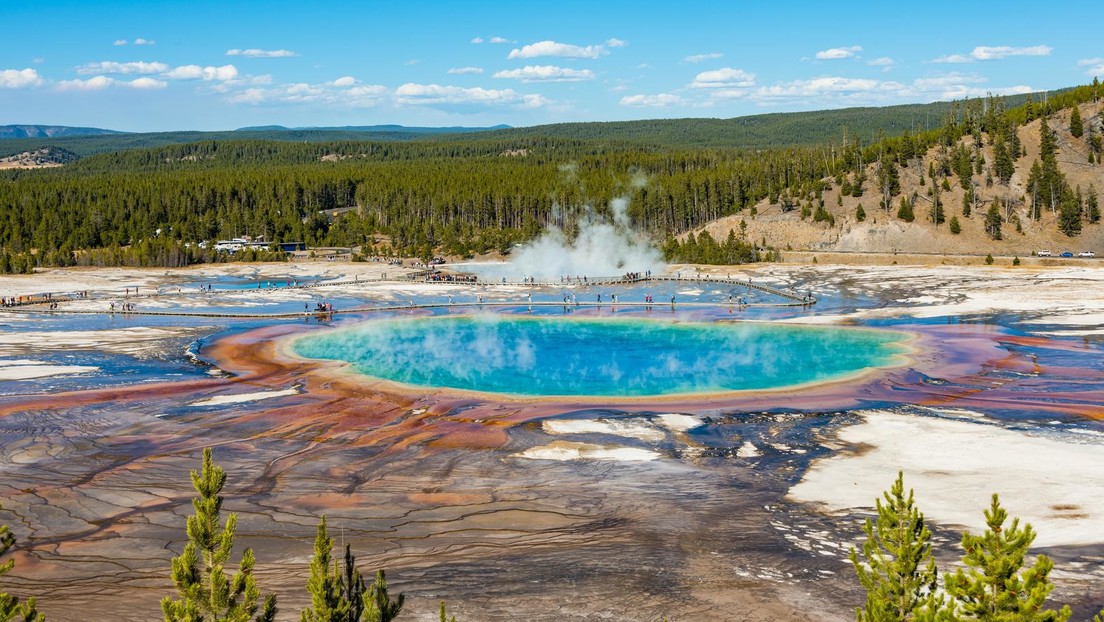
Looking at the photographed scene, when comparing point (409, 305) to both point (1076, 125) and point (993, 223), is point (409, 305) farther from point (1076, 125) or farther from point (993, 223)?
point (1076, 125)

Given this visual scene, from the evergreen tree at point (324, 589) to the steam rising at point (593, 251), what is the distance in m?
74.7

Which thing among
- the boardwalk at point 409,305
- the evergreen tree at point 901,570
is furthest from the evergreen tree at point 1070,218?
the evergreen tree at point 901,570

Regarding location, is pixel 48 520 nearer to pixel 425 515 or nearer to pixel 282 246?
pixel 425 515

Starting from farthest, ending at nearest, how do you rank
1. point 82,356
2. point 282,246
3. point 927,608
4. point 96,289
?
point 282,246, point 96,289, point 82,356, point 927,608

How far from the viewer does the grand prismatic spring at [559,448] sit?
17797 mm

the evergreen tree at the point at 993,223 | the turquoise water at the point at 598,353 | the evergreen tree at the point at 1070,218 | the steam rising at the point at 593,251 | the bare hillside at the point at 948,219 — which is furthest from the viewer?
the steam rising at the point at 593,251

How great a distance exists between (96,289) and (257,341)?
3684cm

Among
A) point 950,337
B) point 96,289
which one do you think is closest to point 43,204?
point 96,289

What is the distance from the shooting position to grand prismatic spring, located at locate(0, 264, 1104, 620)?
17.8 meters

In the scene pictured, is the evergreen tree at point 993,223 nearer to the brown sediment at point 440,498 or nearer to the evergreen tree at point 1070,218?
the evergreen tree at point 1070,218

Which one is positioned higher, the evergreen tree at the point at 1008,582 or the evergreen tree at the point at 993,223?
the evergreen tree at the point at 993,223

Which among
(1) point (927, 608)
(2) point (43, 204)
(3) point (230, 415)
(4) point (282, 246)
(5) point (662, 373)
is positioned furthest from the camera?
(2) point (43, 204)

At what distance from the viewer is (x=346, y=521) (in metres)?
20.6

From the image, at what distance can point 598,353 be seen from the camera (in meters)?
45.1
